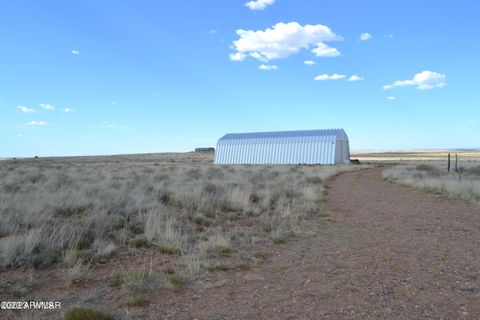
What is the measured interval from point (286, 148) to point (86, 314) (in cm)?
5016

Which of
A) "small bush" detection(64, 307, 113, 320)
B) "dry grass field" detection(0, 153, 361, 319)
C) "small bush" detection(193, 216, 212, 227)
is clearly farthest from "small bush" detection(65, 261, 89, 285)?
"small bush" detection(193, 216, 212, 227)

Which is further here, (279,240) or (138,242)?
(279,240)

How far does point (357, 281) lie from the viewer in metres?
5.88

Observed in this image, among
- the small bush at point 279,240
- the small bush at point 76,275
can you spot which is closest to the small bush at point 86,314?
the small bush at point 76,275

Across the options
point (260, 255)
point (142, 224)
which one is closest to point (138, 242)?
point (142, 224)

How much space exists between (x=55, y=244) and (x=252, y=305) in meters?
4.31

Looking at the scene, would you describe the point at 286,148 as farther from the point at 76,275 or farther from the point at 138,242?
the point at 76,275

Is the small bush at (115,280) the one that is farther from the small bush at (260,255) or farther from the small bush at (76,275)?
the small bush at (260,255)

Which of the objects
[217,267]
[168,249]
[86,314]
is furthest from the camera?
[168,249]

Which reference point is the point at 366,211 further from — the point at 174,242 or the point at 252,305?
the point at 252,305

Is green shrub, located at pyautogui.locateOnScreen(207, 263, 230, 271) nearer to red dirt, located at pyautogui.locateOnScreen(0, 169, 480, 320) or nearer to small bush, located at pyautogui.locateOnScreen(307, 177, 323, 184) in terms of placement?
red dirt, located at pyautogui.locateOnScreen(0, 169, 480, 320)

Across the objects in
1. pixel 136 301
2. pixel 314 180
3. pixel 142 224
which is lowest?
pixel 136 301

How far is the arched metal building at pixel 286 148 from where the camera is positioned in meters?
51.5

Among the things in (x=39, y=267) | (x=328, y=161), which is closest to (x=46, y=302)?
(x=39, y=267)
